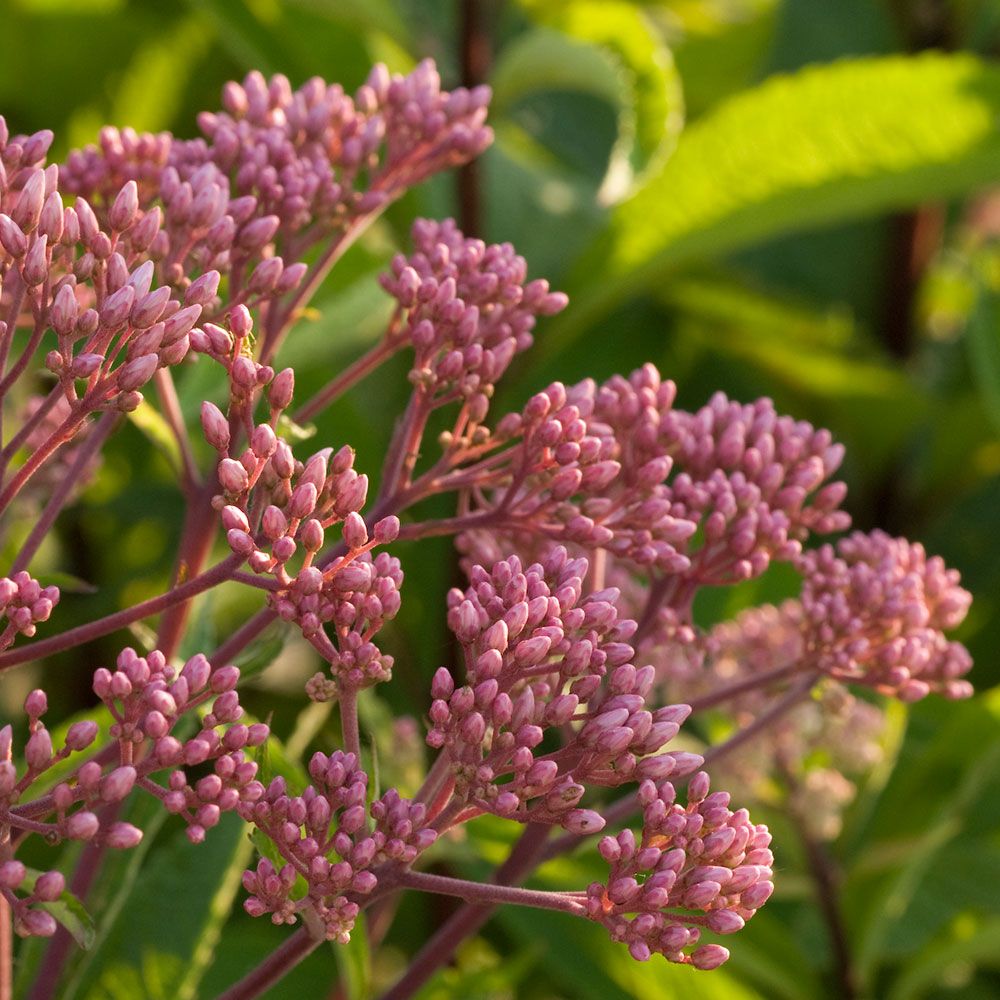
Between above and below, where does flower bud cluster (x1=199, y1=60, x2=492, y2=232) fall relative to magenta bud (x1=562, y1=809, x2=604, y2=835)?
above

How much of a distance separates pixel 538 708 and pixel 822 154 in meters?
0.95

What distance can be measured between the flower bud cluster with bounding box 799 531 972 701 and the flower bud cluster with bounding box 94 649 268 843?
0.44 m

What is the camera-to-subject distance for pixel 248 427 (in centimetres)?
82

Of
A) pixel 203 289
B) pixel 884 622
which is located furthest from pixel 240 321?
pixel 884 622

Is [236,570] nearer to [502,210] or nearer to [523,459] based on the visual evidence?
[523,459]

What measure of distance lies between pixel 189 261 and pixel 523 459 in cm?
26

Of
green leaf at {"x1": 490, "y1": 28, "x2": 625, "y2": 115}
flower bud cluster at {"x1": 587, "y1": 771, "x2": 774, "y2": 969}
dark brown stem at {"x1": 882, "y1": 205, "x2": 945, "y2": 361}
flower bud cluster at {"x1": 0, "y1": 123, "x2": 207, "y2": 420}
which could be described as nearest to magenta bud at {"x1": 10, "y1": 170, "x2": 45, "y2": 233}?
flower bud cluster at {"x1": 0, "y1": 123, "x2": 207, "y2": 420}

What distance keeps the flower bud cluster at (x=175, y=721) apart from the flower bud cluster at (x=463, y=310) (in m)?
0.25

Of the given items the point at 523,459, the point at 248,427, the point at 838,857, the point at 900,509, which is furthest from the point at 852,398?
the point at 248,427

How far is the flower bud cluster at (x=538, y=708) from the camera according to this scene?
774 mm

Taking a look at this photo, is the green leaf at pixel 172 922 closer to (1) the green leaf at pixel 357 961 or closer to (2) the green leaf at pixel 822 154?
(1) the green leaf at pixel 357 961

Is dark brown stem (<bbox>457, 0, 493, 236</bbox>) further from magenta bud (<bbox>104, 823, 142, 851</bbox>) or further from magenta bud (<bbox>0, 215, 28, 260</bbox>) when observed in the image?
magenta bud (<bbox>104, 823, 142, 851</bbox>)

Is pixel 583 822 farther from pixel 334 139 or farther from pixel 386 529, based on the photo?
pixel 334 139

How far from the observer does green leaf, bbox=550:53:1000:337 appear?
1.57m
